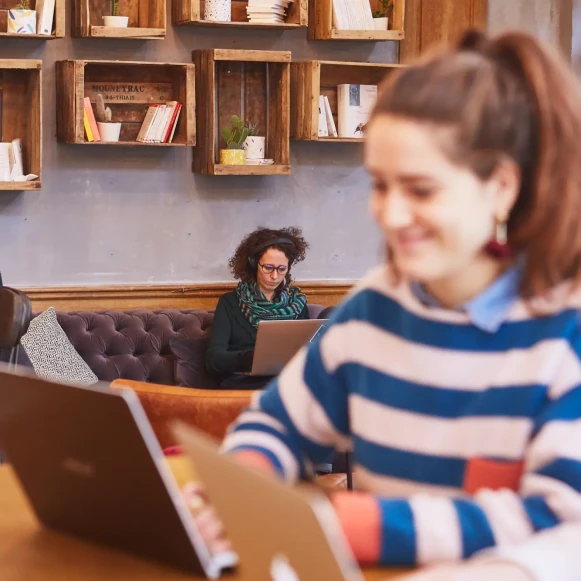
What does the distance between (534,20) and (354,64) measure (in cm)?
94

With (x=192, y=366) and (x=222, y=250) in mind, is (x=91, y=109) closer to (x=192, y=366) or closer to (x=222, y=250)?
Result: (x=222, y=250)

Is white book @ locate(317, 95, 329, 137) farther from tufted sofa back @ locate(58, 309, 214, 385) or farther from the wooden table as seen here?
the wooden table

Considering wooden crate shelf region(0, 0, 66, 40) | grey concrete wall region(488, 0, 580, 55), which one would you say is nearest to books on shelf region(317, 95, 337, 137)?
grey concrete wall region(488, 0, 580, 55)

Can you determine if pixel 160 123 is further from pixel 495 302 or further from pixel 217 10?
pixel 495 302

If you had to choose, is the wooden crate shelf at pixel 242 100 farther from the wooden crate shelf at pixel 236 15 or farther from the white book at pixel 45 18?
the white book at pixel 45 18

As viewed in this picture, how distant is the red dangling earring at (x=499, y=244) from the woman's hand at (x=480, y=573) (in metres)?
0.38

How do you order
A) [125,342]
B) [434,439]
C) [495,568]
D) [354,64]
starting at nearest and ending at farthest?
[495,568] < [434,439] < [125,342] < [354,64]

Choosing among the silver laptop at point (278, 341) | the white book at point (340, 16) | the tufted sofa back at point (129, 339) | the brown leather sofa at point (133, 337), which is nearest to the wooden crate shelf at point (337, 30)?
the white book at point (340, 16)

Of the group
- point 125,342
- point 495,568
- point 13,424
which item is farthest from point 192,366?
point 495,568

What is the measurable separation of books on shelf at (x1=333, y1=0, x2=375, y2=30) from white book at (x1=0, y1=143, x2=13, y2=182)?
1.66 metres

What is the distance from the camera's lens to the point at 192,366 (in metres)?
4.80

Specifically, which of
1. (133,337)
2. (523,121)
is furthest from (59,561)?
(133,337)

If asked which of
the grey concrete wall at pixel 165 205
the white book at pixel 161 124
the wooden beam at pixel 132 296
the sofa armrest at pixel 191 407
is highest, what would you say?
the white book at pixel 161 124

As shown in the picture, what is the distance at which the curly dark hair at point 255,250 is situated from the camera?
191 inches
